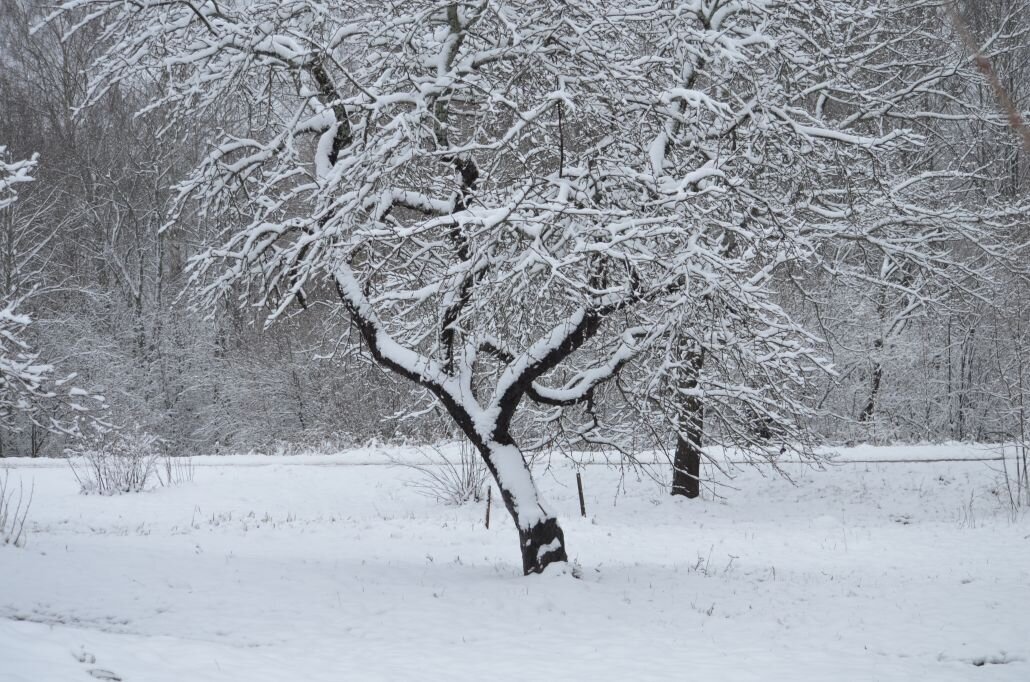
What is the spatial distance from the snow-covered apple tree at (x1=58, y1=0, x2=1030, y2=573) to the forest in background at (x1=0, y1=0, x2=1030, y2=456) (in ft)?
43.8

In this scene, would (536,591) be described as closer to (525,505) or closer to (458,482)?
(525,505)

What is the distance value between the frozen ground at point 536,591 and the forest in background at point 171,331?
7964mm

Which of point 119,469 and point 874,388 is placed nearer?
point 119,469

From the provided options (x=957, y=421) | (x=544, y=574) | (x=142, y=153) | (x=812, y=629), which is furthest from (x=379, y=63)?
(x=142, y=153)

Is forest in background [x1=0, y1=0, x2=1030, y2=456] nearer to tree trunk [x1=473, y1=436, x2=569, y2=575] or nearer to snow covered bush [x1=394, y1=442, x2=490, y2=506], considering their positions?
snow covered bush [x1=394, y1=442, x2=490, y2=506]

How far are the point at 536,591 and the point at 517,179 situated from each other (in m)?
4.16

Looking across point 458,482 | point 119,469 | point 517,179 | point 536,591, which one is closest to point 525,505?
point 536,591

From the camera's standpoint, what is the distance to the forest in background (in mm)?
22375

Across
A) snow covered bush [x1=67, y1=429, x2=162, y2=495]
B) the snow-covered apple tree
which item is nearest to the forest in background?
snow covered bush [x1=67, y1=429, x2=162, y2=495]

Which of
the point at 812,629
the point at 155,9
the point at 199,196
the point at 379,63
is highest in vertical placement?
the point at 155,9

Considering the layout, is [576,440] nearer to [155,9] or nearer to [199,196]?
[199,196]

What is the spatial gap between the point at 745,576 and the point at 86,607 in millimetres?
7131

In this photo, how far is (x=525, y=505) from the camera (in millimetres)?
9086

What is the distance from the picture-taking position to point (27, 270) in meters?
27.5
